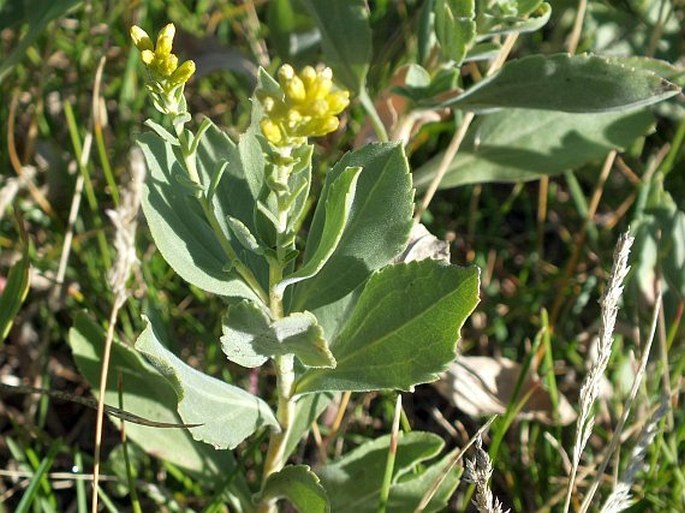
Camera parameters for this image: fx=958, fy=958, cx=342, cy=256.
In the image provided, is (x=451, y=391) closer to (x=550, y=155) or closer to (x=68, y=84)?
(x=550, y=155)

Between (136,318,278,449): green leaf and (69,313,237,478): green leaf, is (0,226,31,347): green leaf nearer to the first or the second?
(69,313,237,478): green leaf

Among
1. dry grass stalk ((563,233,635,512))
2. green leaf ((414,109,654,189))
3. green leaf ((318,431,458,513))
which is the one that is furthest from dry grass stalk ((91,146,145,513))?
green leaf ((414,109,654,189))

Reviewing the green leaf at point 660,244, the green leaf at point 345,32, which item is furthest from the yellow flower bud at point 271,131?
the green leaf at point 660,244

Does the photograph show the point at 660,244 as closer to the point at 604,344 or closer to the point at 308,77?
the point at 604,344

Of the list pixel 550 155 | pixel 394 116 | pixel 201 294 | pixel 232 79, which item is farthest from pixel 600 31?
pixel 201 294

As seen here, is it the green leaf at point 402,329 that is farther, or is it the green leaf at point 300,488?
the green leaf at point 300,488

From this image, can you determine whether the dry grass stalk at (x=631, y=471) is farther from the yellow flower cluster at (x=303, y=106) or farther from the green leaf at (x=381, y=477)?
the yellow flower cluster at (x=303, y=106)

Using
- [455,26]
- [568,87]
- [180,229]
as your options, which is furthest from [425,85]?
[180,229]
